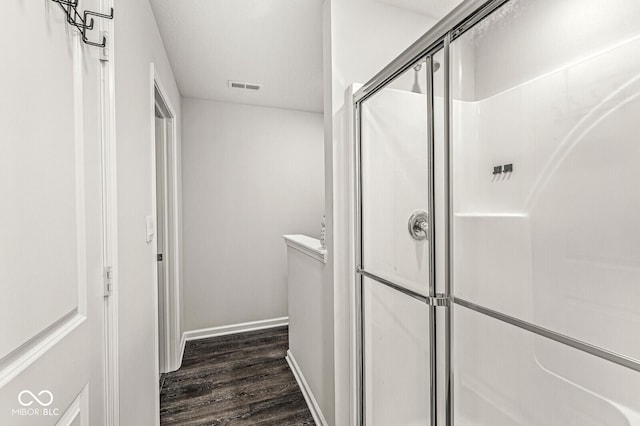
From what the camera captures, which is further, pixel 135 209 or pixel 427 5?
pixel 427 5

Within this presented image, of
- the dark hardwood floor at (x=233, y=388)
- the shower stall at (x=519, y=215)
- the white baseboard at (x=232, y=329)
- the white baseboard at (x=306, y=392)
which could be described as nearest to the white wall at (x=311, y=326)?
the white baseboard at (x=306, y=392)

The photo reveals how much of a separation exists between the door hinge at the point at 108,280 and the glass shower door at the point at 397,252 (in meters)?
1.08

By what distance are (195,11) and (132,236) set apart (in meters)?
1.37

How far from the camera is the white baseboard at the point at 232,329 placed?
3094 mm

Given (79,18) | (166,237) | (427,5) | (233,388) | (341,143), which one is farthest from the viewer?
(166,237)

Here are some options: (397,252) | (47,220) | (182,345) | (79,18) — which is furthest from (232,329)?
(79,18)

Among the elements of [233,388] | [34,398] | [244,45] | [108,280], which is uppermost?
[244,45]

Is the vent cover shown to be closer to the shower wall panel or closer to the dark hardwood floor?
the shower wall panel

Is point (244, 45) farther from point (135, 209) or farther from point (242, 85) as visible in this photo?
point (135, 209)

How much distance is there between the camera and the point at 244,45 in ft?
7.00

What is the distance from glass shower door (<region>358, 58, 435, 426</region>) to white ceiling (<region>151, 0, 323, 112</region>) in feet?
2.86

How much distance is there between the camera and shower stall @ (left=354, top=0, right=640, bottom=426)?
62 centimetres

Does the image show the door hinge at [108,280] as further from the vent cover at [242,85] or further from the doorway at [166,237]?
the vent cover at [242,85]

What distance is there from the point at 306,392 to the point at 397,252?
1413 mm
